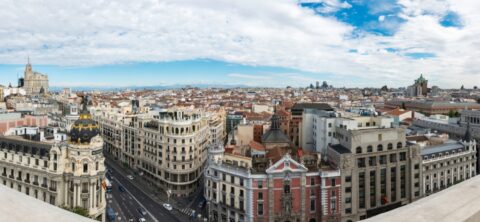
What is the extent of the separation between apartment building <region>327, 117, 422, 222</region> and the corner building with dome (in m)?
23.3

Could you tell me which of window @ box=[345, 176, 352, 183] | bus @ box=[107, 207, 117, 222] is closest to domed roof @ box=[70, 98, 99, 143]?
bus @ box=[107, 207, 117, 222]

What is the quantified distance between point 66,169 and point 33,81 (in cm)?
14350

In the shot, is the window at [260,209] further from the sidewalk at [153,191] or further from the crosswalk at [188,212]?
the sidewalk at [153,191]

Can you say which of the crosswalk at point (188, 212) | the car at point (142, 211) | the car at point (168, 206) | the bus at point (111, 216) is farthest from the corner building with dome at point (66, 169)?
the crosswalk at point (188, 212)

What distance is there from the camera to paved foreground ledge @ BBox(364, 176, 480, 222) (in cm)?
316

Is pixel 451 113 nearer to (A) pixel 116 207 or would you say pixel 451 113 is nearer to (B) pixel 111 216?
(A) pixel 116 207

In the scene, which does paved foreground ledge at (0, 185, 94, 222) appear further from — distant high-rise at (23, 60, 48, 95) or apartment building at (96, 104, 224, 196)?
distant high-rise at (23, 60, 48, 95)

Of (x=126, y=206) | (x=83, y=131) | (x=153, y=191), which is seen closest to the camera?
(x=83, y=131)

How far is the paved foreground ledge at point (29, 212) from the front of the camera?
2871 millimetres

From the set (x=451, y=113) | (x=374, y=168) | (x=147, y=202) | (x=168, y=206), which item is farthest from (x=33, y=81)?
(x=374, y=168)

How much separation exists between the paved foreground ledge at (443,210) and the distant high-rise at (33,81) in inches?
6650

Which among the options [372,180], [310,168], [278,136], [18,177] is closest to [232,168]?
[310,168]

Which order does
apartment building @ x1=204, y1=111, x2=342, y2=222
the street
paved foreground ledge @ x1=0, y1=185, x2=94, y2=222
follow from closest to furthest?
1. paved foreground ledge @ x1=0, y1=185, x2=94, y2=222
2. apartment building @ x1=204, y1=111, x2=342, y2=222
3. the street

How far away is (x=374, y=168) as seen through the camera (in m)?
36.9
